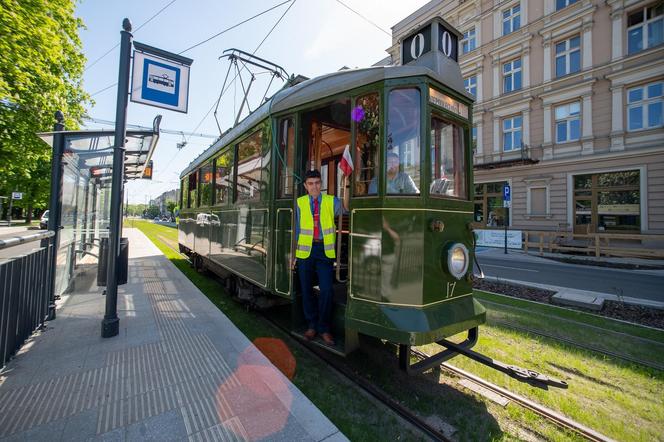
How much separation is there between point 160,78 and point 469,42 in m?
24.1

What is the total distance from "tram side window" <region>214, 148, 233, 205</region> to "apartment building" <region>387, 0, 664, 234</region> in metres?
11.2

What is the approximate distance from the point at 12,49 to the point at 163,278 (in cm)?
590

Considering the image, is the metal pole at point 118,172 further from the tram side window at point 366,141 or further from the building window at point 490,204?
the building window at point 490,204

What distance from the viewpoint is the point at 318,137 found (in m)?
4.42

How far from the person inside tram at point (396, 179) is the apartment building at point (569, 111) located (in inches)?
499

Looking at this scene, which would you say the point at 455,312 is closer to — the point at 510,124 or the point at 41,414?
the point at 41,414

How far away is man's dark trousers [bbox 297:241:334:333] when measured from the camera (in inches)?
143

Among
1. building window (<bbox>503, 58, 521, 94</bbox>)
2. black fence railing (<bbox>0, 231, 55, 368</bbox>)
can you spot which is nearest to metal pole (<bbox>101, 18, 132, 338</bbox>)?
black fence railing (<bbox>0, 231, 55, 368</bbox>)

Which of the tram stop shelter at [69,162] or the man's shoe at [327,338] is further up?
the tram stop shelter at [69,162]

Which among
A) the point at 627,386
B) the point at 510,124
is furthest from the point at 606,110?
the point at 627,386

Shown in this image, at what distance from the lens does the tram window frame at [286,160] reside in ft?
13.5

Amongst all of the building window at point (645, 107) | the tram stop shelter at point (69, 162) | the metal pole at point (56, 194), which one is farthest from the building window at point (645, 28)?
the metal pole at point (56, 194)

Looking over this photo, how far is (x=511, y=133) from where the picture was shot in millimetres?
19922

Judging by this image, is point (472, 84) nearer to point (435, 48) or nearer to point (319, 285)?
point (435, 48)
